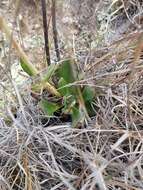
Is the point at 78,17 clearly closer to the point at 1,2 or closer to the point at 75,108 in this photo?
the point at 1,2

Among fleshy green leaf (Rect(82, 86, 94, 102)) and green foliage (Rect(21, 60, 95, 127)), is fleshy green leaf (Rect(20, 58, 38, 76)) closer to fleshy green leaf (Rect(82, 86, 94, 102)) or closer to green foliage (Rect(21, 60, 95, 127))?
green foliage (Rect(21, 60, 95, 127))

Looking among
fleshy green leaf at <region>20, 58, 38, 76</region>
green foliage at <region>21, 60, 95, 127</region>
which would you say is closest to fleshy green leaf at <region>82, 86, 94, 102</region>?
green foliage at <region>21, 60, 95, 127</region>

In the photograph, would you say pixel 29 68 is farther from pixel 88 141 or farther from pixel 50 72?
pixel 88 141

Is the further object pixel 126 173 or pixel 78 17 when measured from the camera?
pixel 78 17

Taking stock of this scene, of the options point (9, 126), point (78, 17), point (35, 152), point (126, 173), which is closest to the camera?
point (126, 173)

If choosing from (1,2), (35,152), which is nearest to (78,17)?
(1,2)

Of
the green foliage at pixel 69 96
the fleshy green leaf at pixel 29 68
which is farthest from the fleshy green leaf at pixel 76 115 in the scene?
the fleshy green leaf at pixel 29 68

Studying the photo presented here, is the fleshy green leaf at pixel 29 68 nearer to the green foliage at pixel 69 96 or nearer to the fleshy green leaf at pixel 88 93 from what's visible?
the green foliage at pixel 69 96

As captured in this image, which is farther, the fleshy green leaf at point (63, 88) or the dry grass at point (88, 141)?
the fleshy green leaf at point (63, 88)
